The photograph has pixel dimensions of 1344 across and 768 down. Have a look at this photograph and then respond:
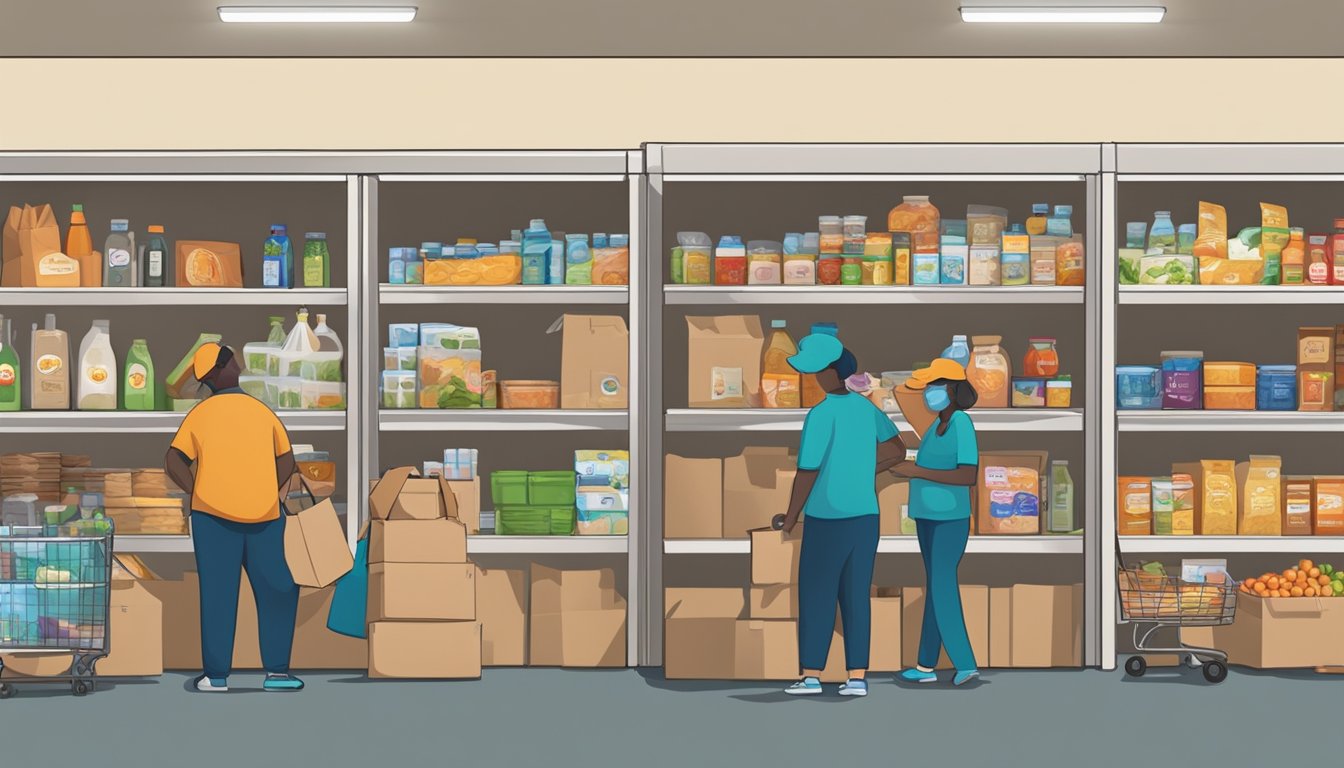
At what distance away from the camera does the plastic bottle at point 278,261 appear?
24.0 feet

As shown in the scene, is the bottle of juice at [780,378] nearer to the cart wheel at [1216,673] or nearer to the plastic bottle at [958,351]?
the plastic bottle at [958,351]

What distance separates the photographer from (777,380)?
7.25m

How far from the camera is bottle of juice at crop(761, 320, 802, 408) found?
7254mm

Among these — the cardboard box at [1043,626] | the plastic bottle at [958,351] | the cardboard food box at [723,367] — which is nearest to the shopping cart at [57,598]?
the cardboard food box at [723,367]

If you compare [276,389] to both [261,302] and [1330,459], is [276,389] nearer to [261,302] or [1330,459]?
[261,302]

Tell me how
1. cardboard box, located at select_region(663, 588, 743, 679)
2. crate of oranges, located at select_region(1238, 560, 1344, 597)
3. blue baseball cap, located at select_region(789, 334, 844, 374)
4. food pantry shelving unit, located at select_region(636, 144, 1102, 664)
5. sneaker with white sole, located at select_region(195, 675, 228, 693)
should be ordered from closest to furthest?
blue baseball cap, located at select_region(789, 334, 844, 374) → sneaker with white sole, located at select_region(195, 675, 228, 693) → cardboard box, located at select_region(663, 588, 743, 679) → crate of oranges, located at select_region(1238, 560, 1344, 597) → food pantry shelving unit, located at select_region(636, 144, 1102, 664)

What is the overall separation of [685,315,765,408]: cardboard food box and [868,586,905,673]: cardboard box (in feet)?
3.96

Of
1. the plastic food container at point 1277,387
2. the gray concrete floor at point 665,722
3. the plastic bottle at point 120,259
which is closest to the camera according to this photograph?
the gray concrete floor at point 665,722

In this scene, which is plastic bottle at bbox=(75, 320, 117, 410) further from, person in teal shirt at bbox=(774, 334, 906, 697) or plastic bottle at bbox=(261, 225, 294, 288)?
person in teal shirt at bbox=(774, 334, 906, 697)

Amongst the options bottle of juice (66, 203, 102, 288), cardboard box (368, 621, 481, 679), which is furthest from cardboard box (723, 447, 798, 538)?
bottle of juice (66, 203, 102, 288)

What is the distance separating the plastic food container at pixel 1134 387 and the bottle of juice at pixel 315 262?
4.05 m

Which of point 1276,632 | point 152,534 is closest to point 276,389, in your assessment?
point 152,534

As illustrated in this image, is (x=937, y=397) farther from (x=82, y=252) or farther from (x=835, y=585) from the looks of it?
(x=82, y=252)

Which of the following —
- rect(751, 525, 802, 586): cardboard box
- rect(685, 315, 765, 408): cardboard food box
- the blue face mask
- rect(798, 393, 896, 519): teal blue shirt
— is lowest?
rect(751, 525, 802, 586): cardboard box
